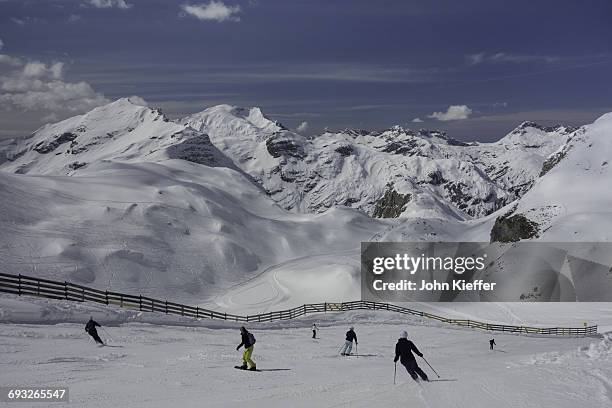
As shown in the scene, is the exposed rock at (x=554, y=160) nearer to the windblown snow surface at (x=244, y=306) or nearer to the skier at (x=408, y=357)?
the windblown snow surface at (x=244, y=306)

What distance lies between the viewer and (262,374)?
17.4 m

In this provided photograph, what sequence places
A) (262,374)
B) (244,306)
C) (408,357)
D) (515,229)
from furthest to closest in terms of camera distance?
(515,229) < (244,306) < (262,374) < (408,357)

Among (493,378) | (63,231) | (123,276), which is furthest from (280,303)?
(493,378)

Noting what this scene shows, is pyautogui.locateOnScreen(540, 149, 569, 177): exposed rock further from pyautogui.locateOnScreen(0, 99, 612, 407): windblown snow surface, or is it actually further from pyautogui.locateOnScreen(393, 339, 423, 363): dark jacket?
pyautogui.locateOnScreen(393, 339, 423, 363): dark jacket

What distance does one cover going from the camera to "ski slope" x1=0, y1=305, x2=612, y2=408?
13.2 m

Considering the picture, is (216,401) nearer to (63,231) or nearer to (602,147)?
(63,231)

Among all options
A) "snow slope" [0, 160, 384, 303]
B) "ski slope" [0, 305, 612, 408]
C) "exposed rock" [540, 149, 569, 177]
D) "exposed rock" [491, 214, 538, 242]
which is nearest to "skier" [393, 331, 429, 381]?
"ski slope" [0, 305, 612, 408]

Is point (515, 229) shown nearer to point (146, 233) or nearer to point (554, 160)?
point (554, 160)

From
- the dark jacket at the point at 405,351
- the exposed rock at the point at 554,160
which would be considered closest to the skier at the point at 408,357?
the dark jacket at the point at 405,351

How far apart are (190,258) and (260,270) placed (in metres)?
14.8

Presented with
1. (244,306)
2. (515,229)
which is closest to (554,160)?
(515,229)

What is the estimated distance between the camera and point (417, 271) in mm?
98688

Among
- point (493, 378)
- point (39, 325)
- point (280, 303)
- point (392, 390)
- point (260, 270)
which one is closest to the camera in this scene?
point (392, 390)

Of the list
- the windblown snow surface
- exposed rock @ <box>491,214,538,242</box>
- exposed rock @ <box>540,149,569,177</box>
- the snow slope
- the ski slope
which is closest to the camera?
the ski slope
